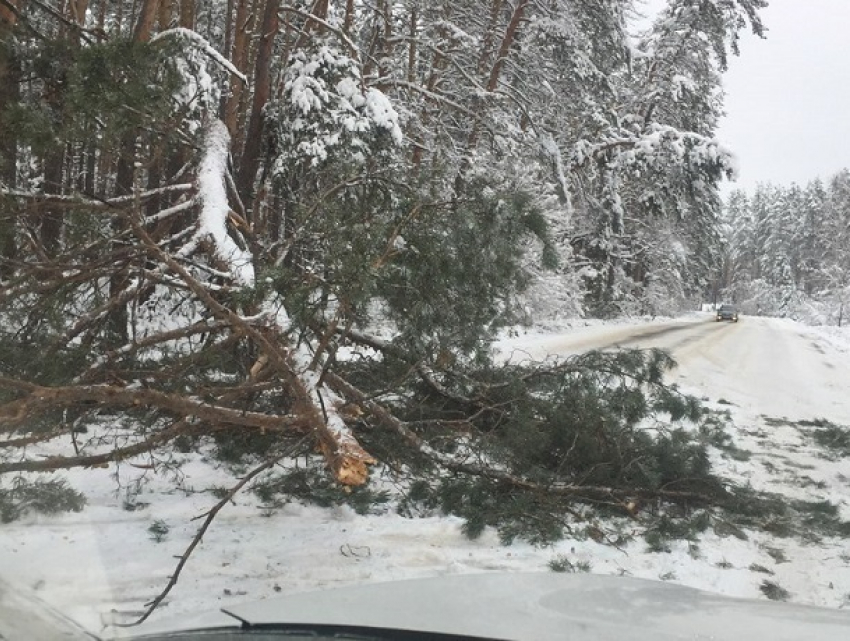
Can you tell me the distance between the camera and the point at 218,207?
5648mm

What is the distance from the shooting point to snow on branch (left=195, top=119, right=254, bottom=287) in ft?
16.8

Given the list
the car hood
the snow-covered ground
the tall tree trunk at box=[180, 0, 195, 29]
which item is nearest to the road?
the snow-covered ground

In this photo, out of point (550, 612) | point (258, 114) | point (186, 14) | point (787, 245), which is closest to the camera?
point (550, 612)

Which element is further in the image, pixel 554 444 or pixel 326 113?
pixel 326 113

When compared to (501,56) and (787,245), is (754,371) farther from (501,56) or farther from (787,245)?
(787,245)

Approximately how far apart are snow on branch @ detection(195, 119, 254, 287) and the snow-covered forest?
2423 inches

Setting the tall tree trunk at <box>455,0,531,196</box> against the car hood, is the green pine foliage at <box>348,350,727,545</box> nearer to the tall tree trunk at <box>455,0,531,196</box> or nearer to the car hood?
the car hood

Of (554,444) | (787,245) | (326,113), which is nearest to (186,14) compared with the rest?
(326,113)

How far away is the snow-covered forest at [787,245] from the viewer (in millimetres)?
70000

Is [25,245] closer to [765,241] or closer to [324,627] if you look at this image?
[324,627]

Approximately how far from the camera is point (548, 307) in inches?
791

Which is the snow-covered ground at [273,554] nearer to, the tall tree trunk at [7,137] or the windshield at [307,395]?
the windshield at [307,395]

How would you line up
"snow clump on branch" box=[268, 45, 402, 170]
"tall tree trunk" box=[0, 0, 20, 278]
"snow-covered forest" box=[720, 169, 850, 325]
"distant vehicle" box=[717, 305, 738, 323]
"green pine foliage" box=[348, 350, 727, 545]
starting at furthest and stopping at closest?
"snow-covered forest" box=[720, 169, 850, 325] → "distant vehicle" box=[717, 305, 738, 323] → "snow clump on branch" box=[268, 45, 402, 170] → "tall tree trunk" box=[0, 0, 20, 278] → "green pine foliage" box=[348, 350, 727, 545]

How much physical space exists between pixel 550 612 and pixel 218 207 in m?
4.54
